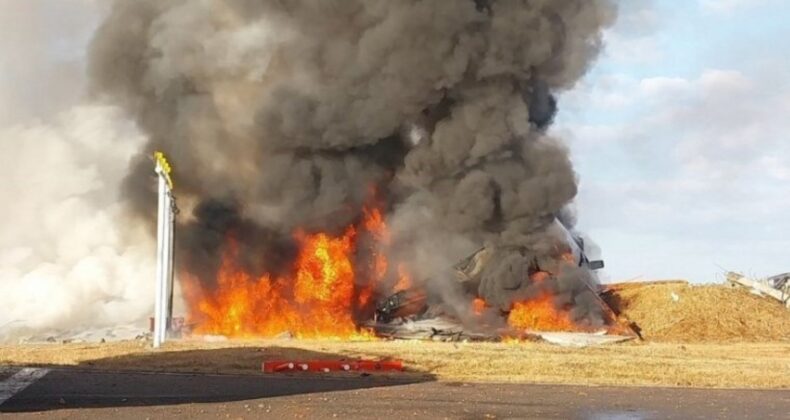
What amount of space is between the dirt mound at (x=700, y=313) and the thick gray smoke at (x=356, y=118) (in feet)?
14.8

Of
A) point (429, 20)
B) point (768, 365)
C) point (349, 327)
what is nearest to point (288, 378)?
point (768, 365)

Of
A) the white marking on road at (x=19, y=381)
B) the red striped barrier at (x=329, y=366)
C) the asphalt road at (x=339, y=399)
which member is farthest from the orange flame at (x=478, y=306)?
the white marking on road at (x=19, y=381)

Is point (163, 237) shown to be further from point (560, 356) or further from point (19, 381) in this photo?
point (560, 356)

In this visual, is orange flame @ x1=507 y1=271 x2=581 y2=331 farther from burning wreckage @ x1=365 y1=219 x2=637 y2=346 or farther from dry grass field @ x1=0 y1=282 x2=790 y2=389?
dry grass field @ x1=0 y1=282 x2=790 y2=389

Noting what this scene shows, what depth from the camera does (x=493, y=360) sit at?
24.5 metres

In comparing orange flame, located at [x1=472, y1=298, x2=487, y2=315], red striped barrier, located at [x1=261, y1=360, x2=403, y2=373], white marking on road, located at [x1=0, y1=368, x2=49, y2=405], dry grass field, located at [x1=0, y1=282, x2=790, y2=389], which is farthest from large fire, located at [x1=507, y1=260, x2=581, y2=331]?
white marking on road, located at [x1=0, y1=368, x2=49, y2=405]

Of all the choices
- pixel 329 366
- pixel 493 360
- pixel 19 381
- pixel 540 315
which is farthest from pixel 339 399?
pixel 540 315

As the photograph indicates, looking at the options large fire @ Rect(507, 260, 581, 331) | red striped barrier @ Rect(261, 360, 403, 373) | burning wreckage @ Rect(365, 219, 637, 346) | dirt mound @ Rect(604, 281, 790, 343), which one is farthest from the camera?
dirt mound @ Rect(604, 281, 790, 343)

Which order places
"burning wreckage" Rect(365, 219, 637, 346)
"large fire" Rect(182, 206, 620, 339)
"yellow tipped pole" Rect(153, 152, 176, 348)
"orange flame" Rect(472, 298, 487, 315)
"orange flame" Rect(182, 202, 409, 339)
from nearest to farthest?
"yellow tipped pole" Rect(153, 152, 176, 348) < "burning wreckage" Rect(365, 219, 637, 346) < "orange flame" Rect(472, 298, 487, 315) < "large fire" Rect(182, 206, 620, 339) < "orange flame" Rect(182, 202, 409, 339)

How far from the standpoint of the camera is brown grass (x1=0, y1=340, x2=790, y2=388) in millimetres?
21844

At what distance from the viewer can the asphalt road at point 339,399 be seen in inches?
602

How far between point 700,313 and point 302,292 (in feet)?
54.2

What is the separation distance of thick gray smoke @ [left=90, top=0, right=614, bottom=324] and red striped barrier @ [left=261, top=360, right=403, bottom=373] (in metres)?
13.4

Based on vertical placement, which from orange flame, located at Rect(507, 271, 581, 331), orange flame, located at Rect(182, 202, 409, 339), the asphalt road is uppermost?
orange flame, located at Rect(182, 202, 409, 339)
